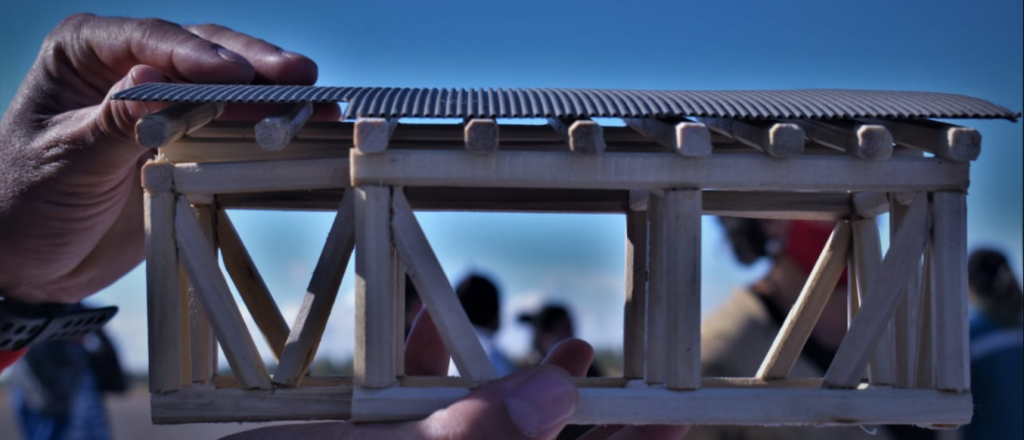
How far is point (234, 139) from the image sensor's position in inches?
164

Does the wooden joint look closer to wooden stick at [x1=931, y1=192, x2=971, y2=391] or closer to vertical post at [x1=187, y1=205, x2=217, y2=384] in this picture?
vertical post at [x1=187, y1=205, x2=217, y2=384]

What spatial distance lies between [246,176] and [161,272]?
1.74ft

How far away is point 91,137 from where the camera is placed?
465 centimetres

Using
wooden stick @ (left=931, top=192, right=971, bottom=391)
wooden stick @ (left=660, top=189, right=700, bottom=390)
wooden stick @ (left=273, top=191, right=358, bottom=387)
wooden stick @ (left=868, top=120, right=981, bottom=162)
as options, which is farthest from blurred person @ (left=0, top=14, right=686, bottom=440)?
wooden stick @ (left=868, top=120, right=981, bottom=162)

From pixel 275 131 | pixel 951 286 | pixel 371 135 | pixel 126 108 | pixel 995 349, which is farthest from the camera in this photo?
pixel 995 349

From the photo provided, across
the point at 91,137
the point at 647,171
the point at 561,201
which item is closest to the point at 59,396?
the point at 91,137

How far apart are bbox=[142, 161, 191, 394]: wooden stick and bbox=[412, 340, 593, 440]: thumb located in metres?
1.10

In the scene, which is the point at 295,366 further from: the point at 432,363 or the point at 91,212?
the point at 91,212

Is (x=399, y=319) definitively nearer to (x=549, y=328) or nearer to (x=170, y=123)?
(x=170, y=123)

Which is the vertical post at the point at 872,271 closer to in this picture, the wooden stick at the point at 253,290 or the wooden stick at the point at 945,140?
the wooden stick at the point at 945,140

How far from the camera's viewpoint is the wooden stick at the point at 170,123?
3.59m

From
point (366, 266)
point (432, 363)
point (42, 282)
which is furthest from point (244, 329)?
point (42, 282)

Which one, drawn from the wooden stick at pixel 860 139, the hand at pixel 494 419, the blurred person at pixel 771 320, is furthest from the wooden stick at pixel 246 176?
the blurred person at pixel 771 320

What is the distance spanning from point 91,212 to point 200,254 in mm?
1592
